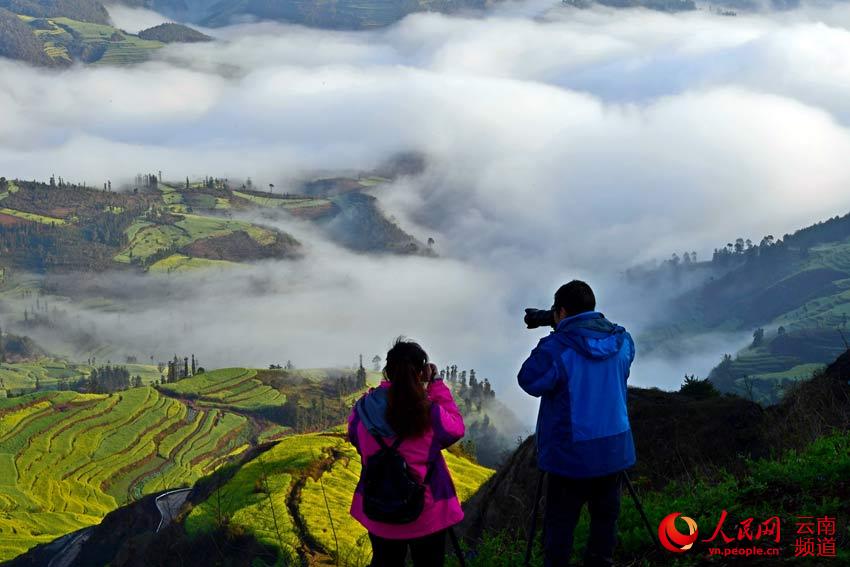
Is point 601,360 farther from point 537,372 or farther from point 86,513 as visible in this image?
point 86,513

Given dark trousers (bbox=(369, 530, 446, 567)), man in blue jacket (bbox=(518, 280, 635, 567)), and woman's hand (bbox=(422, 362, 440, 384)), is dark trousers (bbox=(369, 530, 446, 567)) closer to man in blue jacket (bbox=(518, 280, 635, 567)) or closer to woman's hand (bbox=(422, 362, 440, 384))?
man in blue jacket (bbox=(518, 280, 635, 567))

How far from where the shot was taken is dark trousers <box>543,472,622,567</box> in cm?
902

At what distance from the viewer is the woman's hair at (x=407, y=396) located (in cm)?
838

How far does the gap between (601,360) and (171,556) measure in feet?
100

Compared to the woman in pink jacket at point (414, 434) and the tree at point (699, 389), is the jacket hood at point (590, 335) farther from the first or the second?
the tree at point (699, 389)

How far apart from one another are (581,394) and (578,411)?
0.17 metres

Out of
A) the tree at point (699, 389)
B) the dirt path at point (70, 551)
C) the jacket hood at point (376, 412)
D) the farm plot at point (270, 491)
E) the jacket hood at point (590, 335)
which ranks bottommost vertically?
the dirt path at point (70, 551)

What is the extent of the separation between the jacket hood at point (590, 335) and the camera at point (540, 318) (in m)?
0.51

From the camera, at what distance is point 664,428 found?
64.2ft

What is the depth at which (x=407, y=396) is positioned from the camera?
8375 millimetres

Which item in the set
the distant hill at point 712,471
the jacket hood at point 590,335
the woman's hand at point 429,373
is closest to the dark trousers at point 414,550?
the woman's hand at point 429,373

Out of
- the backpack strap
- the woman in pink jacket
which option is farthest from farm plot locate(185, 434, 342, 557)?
the backpack strap

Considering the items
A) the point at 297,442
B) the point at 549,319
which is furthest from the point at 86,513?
the point at 549,319

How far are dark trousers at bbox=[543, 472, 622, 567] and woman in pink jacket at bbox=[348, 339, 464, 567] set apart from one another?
1.06 m
